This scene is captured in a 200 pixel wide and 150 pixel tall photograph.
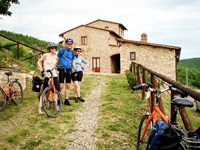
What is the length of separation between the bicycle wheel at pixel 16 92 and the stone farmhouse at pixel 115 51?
17.6 meters

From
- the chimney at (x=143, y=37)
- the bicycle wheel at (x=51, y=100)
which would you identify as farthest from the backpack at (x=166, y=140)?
the chimney at (x=143, y=37)

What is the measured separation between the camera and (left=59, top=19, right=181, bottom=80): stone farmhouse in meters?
23.0

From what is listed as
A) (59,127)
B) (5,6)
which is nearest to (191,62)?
(5,6)

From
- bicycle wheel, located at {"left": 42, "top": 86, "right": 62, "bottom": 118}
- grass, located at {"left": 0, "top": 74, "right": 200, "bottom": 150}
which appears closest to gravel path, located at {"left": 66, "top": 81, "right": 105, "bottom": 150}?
grass, located at {"left": 0, "top": 74, "right": 200, "bottom": 150}

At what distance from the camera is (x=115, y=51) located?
2728cm

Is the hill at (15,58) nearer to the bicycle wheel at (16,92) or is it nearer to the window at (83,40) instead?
the bicycle wheel at (16,92)

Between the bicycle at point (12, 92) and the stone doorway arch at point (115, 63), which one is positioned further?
the stone doorway arch at point (115, 63)

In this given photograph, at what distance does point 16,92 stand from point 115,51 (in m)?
21.1

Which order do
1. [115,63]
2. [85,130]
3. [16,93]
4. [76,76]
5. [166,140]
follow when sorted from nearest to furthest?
[166,140] < [85,130] < [16,93] < [76,76] < [115,63]

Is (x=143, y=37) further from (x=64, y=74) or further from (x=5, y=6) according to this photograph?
(x=64, y=74)

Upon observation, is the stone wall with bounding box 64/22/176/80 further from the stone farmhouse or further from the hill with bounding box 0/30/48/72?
the hill with bounding box 0/30/48/72

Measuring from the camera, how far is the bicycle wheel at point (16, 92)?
6804 millimetres

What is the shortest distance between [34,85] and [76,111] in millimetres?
1359

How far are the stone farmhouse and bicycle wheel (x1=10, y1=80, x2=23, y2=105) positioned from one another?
1765 centimetres
